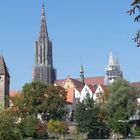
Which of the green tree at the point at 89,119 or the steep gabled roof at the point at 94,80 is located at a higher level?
the steep gabled roof at the point at 94,80

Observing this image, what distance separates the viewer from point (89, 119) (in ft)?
239

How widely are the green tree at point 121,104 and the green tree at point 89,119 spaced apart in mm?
2242

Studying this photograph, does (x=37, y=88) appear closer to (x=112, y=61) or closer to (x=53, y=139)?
(x=53, y=139)

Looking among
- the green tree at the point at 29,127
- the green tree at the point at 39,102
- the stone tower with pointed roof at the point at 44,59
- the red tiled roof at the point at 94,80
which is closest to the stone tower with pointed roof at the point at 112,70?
the red tiled roof at the point at 94,80

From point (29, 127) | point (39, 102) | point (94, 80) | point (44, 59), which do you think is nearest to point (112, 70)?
point (94, 80)

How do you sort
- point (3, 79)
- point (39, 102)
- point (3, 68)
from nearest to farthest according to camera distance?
point (39, 102) → point (3, 79) → point (3, 68)

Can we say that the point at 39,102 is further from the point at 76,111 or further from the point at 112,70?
the point at 112,70

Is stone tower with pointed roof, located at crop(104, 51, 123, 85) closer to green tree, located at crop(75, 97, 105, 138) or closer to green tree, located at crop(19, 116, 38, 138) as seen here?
green tree, located at crop(75, 97, 105, 138)

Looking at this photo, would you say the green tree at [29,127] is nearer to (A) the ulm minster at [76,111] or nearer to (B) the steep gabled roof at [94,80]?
(A) the ulm minster at [76,111]

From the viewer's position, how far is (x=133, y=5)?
7391 millimetres

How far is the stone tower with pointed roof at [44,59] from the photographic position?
526ft

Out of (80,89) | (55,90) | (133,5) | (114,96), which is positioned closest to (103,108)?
(114,96)

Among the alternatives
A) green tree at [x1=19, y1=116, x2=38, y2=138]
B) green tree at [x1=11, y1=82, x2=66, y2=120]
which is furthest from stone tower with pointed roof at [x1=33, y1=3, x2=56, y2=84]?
green tree at [x1=19, y1=116, x2=38, y2=138]

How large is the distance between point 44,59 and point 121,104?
290 feet
